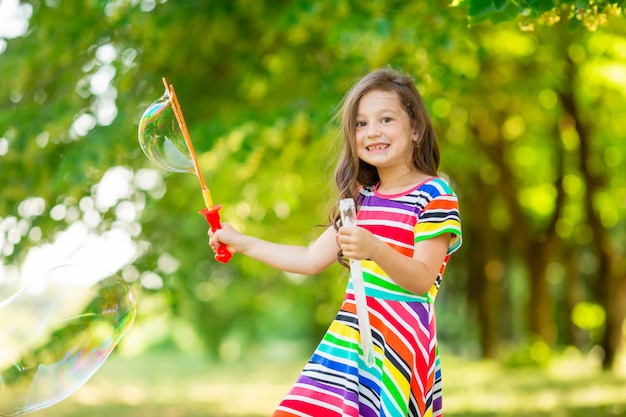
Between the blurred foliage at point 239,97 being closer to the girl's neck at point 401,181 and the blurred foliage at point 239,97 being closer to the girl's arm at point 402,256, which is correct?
the girl's neck at point 401,181

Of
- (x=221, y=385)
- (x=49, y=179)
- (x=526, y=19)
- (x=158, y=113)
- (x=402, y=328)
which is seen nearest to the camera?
(x=402, y=328)

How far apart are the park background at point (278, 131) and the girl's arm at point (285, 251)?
0.80 ft

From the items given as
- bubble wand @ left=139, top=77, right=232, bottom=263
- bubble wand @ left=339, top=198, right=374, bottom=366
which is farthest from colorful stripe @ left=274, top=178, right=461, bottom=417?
bubble wand @ left=139, top=77, right=232, bottom=263

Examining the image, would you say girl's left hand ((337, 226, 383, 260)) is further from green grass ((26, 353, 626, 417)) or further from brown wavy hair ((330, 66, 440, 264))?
green grass ((26, 353, 626, 417))

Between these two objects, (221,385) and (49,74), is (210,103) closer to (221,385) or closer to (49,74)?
(49,74)

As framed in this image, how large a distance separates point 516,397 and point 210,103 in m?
4.34

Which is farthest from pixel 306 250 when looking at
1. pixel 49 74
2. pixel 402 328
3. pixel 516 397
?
pixel 516 397

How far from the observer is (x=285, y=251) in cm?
317

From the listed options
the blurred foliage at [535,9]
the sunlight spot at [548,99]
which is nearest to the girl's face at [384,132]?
the blurred foliage at [535,9]

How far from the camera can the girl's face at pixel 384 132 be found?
9.92 ft

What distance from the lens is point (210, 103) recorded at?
26.0ft

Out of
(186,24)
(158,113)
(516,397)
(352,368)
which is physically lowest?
(516,397)

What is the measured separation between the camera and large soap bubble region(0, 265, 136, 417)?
3.62 metres

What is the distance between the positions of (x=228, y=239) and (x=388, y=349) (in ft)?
2.14
